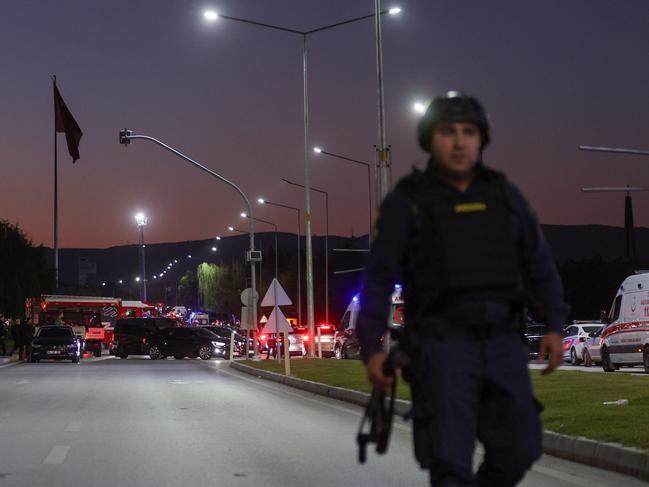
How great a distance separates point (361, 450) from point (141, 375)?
2973 centimetres

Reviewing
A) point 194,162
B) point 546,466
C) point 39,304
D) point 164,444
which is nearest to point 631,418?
point 546,466

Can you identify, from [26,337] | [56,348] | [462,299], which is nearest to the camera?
[462,299]

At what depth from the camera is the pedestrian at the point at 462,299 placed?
4953mm

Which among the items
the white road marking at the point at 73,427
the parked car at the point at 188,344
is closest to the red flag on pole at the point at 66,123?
the parked car at the point at 188,344

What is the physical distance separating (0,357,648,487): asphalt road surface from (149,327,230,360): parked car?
30.4 meters

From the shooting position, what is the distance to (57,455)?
1263cm

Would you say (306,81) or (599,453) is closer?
(599,453)

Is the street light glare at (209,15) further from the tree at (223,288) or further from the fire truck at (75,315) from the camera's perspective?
the tree at (223,288)

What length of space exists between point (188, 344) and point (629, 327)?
85.7ft

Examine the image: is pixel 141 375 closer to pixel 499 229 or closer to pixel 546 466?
pixel 546 466

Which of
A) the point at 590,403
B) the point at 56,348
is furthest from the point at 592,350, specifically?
the point at 590,403

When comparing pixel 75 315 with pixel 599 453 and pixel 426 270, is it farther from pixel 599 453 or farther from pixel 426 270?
pixel 426 270

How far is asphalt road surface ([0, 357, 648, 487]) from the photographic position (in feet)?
35.5

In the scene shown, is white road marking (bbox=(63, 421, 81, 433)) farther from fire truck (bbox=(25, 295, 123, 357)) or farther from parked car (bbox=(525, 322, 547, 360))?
fire truck (bbox=(25, 295, 123, 357))
